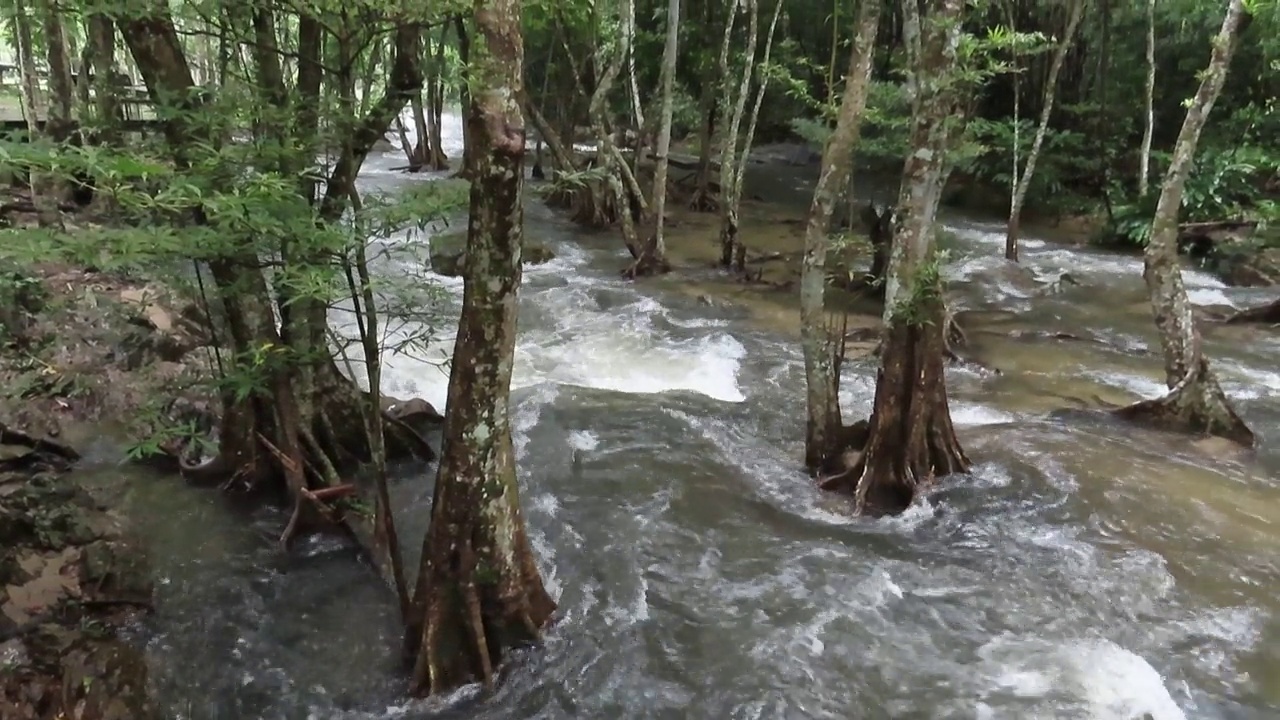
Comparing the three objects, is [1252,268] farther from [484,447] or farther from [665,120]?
[484,447]

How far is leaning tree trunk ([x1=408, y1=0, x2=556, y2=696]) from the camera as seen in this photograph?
4.88 m

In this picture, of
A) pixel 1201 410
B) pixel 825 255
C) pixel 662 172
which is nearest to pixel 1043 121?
pixel 662 172

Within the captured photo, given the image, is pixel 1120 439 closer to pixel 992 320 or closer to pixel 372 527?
pixel 992 320

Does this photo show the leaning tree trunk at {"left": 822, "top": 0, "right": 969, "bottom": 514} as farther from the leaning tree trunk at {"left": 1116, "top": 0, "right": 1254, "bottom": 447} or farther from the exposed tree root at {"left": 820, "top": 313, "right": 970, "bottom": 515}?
the leaning tree trunk at {"left": 1116, "top": 0, "right": 1254, "bottom": 447}

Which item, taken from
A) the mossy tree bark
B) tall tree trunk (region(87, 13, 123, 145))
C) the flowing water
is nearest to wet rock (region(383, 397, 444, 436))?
the mossy tree bark

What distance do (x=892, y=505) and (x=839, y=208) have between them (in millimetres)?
14341

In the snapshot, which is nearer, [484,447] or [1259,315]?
[484,447]

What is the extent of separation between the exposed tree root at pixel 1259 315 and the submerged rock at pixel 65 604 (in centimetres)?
1566

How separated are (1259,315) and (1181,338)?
6396 millimetres

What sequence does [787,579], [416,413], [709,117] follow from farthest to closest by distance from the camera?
1. [709,117]
2. [416,413]
3. [787,579]

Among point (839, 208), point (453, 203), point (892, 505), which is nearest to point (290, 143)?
point (453, 203)

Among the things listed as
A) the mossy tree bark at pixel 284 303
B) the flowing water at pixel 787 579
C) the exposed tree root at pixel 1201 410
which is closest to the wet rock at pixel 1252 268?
the flowing water at pixel 787 579

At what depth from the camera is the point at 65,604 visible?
6.17 m

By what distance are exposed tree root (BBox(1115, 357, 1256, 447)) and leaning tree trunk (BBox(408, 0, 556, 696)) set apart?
7.56 metres
